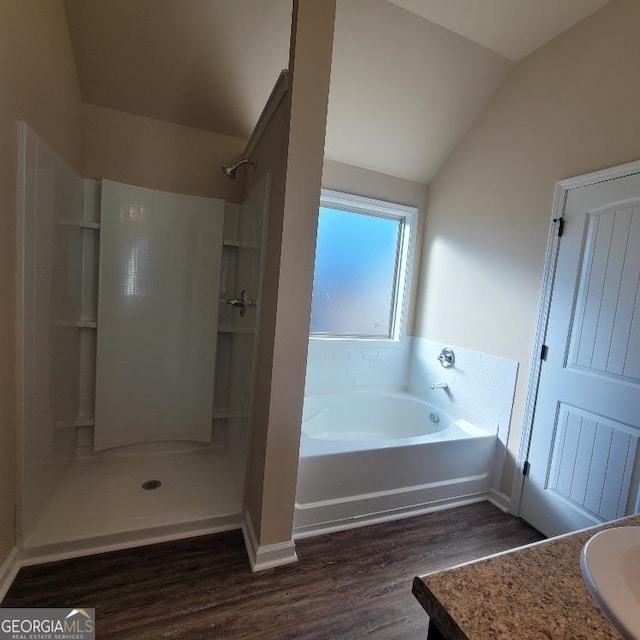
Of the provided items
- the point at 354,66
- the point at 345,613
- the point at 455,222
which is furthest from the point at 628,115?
the point at 345,613

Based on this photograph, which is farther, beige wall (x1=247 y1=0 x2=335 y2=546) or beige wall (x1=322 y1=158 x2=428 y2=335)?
beige wall (x1=322 y1=158 x2=428 y2=335)

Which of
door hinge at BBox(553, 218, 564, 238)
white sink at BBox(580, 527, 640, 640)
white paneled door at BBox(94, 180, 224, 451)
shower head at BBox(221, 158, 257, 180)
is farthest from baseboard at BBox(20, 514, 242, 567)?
door hinge at BBox(553, 218, 564, 238)

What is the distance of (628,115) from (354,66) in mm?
1493

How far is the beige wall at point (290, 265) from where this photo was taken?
1396 millimetres

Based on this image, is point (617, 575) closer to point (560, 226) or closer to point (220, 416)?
point (560, 226)

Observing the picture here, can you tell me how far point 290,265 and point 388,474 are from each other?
136 centimetres

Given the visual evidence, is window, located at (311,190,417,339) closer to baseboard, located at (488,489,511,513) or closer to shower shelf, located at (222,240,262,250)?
shower shelf, located at (222,240,262,250)

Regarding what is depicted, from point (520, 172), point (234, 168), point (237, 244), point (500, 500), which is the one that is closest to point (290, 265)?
point (234, 168)

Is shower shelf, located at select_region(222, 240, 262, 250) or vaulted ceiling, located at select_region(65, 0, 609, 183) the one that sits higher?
vaulted ceiling, located at select_region(65, 0, 609, 183)

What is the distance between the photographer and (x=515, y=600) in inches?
20.9

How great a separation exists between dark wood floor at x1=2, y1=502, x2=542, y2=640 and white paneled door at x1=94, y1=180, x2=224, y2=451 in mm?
912

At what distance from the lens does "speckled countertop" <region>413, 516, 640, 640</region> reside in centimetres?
48

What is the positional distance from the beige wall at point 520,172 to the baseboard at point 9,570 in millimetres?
2614

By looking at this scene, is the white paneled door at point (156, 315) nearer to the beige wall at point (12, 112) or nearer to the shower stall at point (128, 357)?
the shower stall at point (128, 357)
